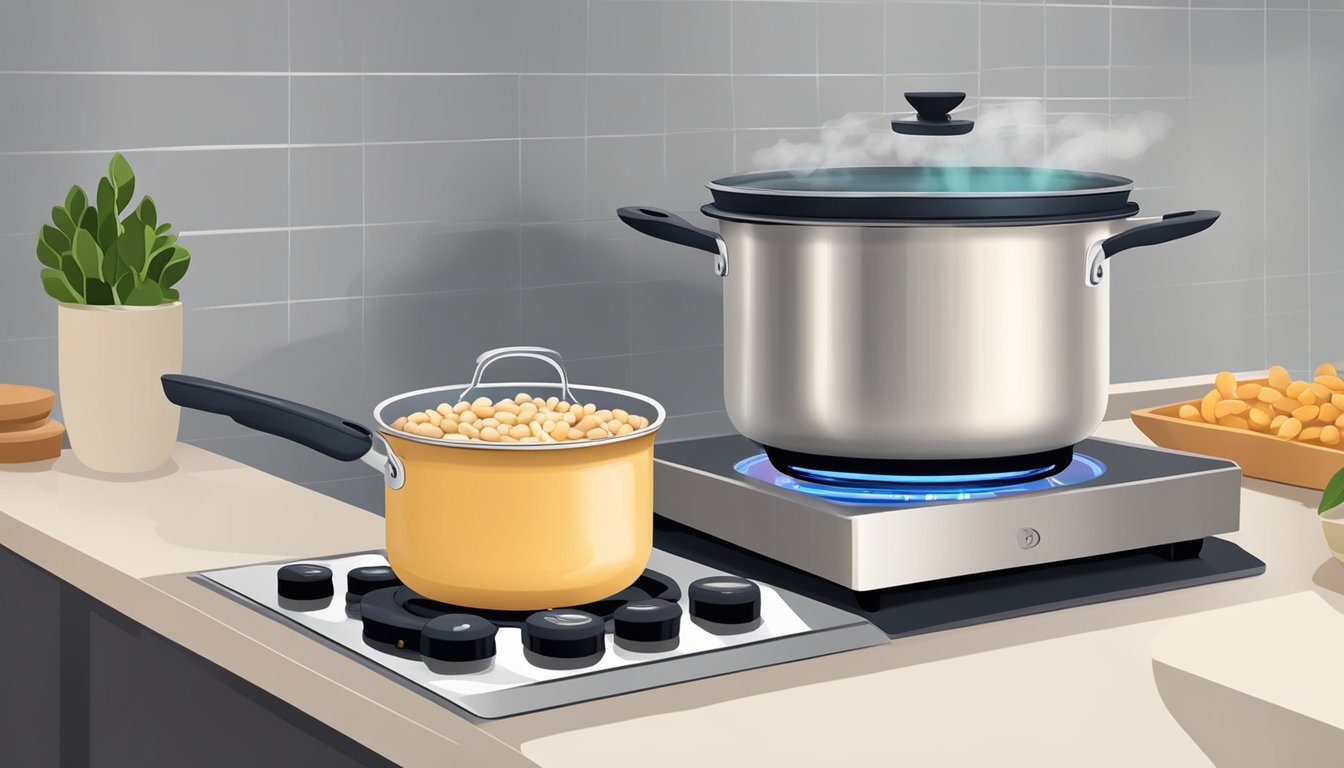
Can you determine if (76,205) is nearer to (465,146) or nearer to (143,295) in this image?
(143,295)

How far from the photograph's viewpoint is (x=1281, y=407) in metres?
1.44

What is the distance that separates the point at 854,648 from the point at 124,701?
598 millimetres

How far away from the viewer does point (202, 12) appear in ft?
8.14

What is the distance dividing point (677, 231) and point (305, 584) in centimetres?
42

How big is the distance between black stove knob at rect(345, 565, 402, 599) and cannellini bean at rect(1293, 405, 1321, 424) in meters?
0.84

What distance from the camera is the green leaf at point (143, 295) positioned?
159 centimetres

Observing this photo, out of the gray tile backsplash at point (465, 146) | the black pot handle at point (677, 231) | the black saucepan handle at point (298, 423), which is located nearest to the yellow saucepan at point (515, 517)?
the black saucepan handle at point (298, 423)

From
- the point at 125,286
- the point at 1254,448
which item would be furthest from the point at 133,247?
the point at 1254,448

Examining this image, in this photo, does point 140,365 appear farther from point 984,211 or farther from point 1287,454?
point 1287,454

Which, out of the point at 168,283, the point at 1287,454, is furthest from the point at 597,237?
the point at 1287,454

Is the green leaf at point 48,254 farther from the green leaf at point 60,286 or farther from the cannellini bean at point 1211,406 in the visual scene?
the cannellini bean at point 1211,406

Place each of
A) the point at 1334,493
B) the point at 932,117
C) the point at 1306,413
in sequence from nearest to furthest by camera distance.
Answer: the point at 1334,493 → the point at 932,117 → the point at 1306,413

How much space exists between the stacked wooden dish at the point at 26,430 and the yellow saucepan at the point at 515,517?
2.45 feet

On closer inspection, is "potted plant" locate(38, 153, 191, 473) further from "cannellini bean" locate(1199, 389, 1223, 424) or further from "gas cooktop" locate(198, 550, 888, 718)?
"cannellini bean" locate(1199, 389, 1223, 424)
